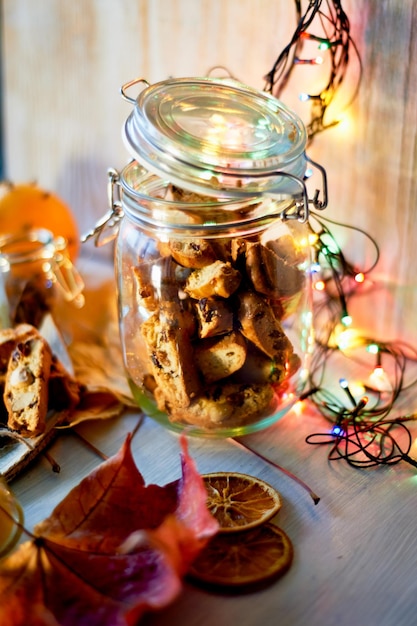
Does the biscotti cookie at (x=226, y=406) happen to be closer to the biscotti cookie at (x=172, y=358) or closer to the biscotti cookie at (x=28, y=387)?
the biscotti cookie at (x=172, y=358)

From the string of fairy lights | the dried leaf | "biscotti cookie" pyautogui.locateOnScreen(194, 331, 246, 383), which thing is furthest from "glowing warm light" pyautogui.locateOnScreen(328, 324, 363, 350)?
the dried leaf

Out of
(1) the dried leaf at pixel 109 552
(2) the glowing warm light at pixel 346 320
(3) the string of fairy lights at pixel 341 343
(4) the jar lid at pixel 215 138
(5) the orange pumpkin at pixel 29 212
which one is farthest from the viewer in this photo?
(5) the orange pumpkin at pixel 29 212

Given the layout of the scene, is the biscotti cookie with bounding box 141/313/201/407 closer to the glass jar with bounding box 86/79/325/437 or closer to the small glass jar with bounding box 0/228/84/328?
the glass jar with bounding box 86/79/325/437

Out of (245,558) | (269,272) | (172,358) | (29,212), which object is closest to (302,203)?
(269,272)

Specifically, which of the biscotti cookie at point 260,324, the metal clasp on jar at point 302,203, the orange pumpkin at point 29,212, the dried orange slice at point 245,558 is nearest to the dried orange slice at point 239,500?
the dried orange slice at point 245,558

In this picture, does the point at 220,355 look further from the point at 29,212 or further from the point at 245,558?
the point at 29,212
